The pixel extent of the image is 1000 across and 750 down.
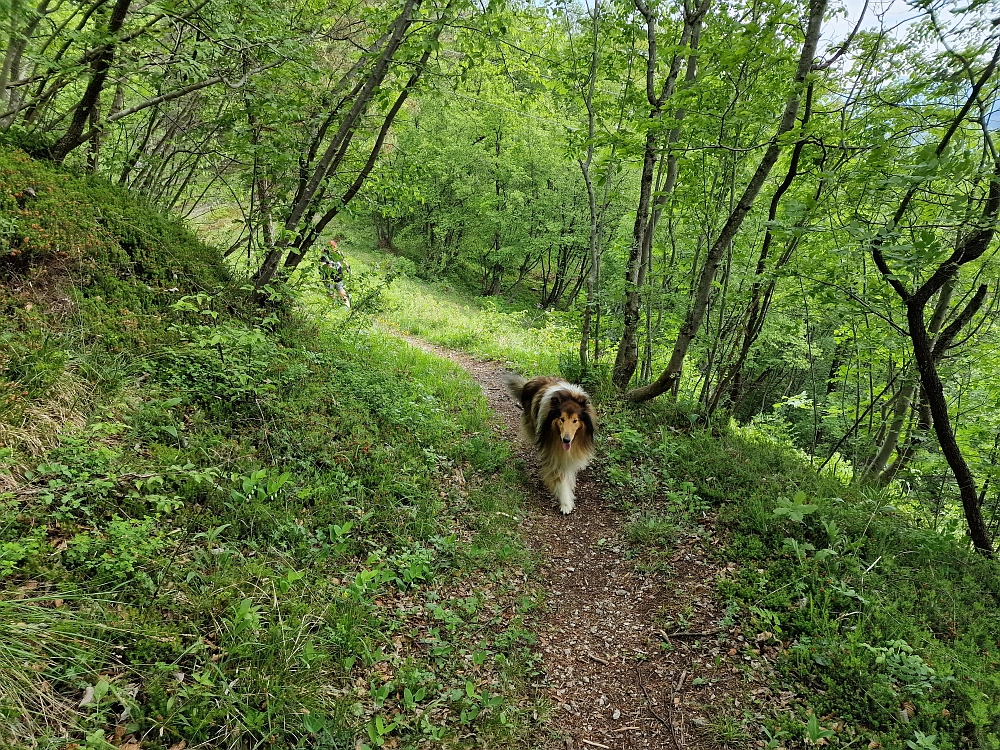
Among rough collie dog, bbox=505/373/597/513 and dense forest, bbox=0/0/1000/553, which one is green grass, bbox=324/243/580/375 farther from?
rough collie dog, bbox=505/373/597/513

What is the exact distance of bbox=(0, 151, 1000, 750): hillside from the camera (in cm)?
254

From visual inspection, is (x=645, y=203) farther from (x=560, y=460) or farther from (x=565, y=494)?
(x=565, y=494)

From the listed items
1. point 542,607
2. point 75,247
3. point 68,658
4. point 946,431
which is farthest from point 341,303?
point 946,431

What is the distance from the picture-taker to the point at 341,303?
7.67 m

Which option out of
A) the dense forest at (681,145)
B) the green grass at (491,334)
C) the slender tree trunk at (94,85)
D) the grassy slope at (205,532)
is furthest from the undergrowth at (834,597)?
the slender tree trunk at (94,85)

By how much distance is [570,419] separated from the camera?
19.6 feet

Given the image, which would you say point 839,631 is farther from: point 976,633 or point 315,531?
point 315,531

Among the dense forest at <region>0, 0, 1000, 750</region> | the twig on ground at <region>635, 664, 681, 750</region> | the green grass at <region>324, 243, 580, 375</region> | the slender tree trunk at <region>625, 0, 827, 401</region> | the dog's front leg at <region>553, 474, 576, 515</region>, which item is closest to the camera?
the twig on ground at <region>635, 664, 681, 750</region>

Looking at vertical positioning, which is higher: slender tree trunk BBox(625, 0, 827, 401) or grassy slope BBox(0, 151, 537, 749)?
slender tree trunk BBox(625, 0, 827, 401)

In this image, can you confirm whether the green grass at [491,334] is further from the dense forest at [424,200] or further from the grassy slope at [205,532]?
the grassy slope at [205,532]

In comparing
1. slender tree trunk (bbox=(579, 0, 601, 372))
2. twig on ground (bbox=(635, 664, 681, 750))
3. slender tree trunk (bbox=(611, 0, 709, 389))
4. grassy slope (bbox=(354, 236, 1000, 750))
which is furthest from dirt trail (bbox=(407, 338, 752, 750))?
slender tree trunk (bbox=(579, 0, 601, 372))

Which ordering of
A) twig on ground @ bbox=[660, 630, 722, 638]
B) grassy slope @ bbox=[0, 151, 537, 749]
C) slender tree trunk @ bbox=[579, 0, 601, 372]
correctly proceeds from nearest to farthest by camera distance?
grassy slope @ bbox=[0, 151, 537, 749] → twig on ground @ bbox=[660, 630, 722, 638] → slender tree trunk @ bbox=[579, 0, 601, 372]

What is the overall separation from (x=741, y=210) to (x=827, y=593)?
4.21 meters

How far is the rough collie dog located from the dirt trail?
1.73 ft
